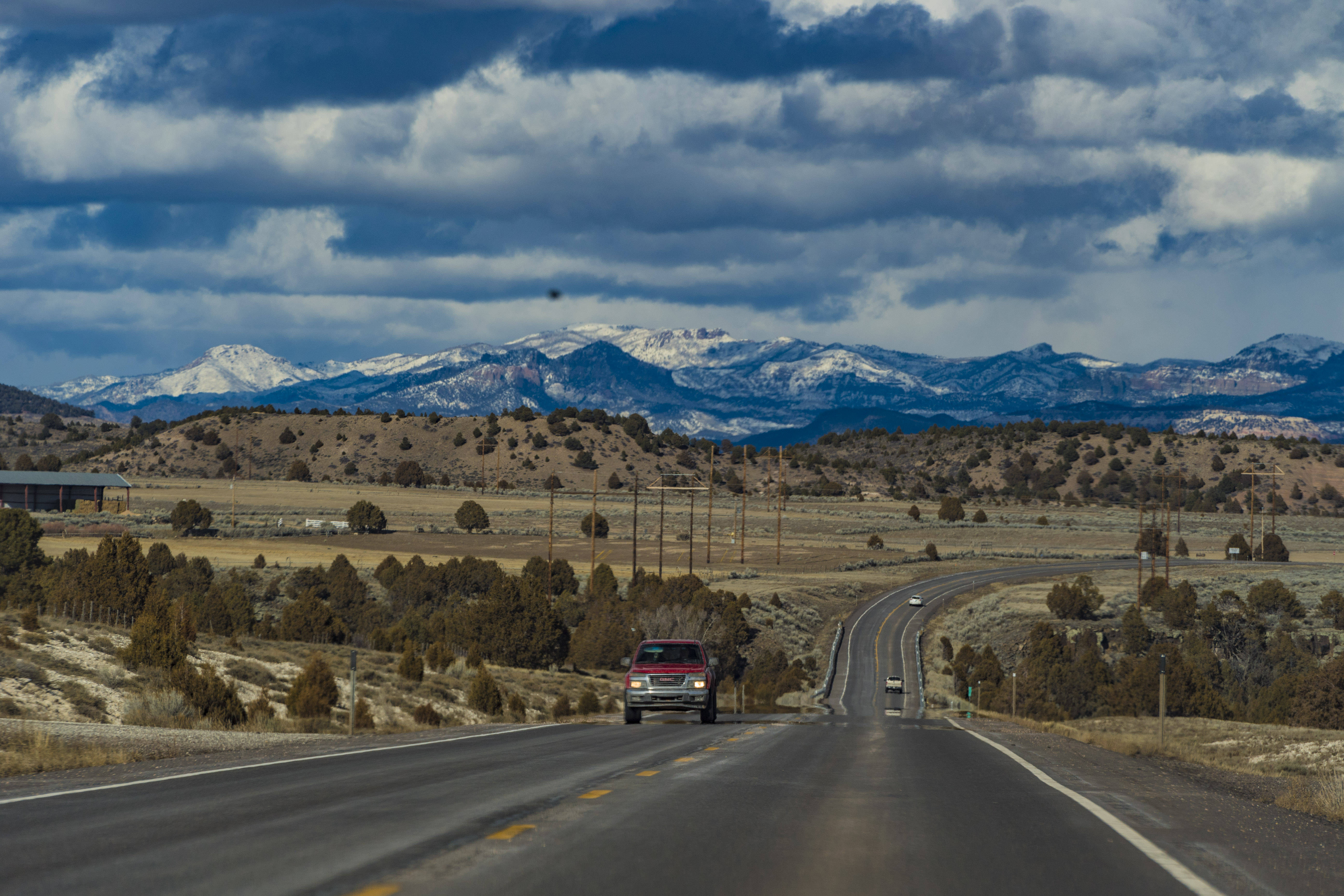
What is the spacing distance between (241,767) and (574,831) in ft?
23.6

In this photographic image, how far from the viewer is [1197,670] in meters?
60.5

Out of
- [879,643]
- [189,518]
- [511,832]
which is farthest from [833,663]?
[511,832]

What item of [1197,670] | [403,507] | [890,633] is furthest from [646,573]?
[403,507]

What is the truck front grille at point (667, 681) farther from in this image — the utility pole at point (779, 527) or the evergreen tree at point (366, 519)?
the evergreen tree at point (366, 519)

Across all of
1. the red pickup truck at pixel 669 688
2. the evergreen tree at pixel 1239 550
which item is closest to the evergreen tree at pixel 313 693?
the red pickup truck at pixel 669 688

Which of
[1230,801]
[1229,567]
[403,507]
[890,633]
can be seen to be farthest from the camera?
[403,507]

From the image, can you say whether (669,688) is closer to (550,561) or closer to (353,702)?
(353,702)

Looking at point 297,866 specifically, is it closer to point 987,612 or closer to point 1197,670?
point 1197,670

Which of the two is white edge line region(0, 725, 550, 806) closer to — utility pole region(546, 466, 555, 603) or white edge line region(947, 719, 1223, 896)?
white edge line region(947, 719, 1223, 896)

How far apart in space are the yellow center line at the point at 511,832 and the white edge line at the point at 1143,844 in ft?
16.1

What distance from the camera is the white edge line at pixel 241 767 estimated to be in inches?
471

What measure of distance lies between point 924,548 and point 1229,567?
35336 mm

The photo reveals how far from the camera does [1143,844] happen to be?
10219 millimetres

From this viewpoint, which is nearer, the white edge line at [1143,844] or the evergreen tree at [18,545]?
the white edge line at [1143,844]
